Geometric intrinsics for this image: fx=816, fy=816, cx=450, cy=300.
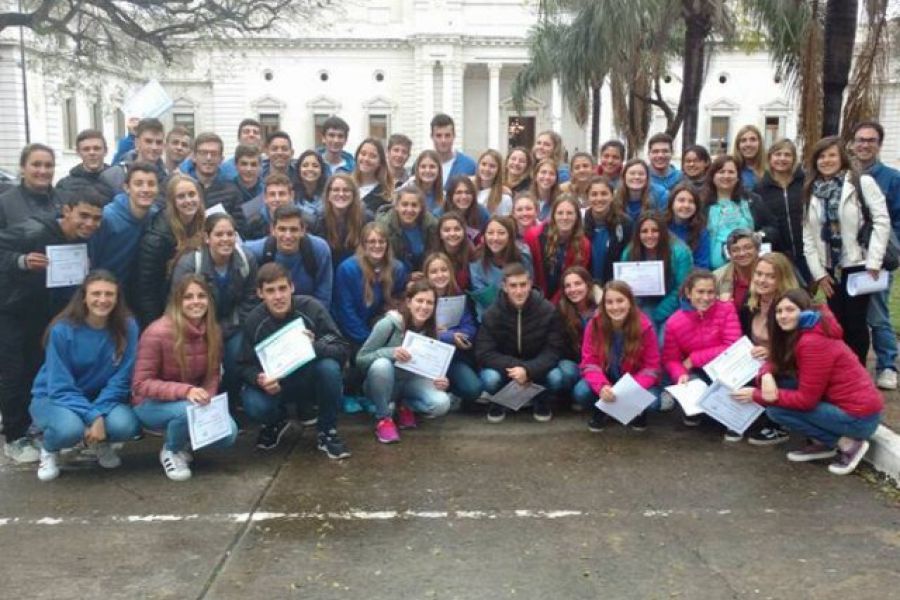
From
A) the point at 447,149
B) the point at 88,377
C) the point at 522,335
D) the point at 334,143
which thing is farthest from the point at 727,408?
the point at 334,143

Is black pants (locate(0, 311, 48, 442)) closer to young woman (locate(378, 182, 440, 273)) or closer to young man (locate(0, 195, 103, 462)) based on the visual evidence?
young man (locate(0, 195, 103, 462))

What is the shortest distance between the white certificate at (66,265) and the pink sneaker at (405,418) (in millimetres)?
2403

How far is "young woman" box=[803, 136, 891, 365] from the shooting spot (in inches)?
239

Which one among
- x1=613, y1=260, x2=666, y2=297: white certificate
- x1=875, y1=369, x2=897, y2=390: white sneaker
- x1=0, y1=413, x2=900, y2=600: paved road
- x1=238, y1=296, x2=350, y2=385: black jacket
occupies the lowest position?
x1=0, y1=413, x2=900, y2=600: paved road

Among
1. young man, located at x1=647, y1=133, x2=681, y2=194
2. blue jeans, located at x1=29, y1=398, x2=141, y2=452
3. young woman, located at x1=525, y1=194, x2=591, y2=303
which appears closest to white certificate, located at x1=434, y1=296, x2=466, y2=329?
young woman, located at x1=525, y1=194, x2=591, y2=303

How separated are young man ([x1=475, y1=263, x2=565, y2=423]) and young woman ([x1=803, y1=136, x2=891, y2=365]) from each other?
2.13m

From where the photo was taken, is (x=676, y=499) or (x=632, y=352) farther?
(x=632, y=352)

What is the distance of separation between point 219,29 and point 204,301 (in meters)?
18.7

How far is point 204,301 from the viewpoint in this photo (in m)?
5.18

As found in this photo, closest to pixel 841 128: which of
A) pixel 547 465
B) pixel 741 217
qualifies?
pixel 741 217

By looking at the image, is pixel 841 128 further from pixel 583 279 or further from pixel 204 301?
pixel 204 301

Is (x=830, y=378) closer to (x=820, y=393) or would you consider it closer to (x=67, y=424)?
(x=820, y=393)

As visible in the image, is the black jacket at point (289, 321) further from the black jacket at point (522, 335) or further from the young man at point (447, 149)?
the young man at point (447, 149)

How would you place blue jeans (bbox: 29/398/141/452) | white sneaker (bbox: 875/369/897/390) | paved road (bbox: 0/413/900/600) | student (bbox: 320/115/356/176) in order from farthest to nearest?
student (bbox: 320/115/356/176), white sneaker (bbox: 875/369/897/390), blue jeans (bbox: 29/398/141/452), paved road (bbox: 0/413/900/600)
